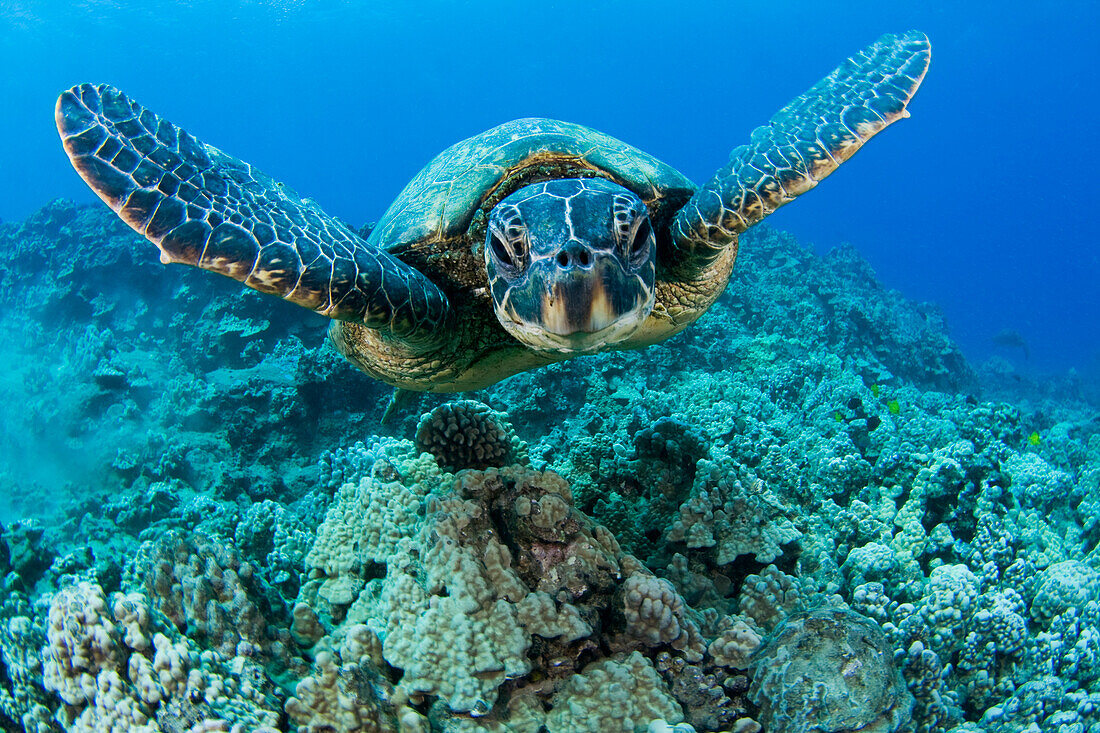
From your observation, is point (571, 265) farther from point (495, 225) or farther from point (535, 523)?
point (535, 523)

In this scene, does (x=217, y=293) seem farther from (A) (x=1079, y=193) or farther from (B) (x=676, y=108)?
(A) (x=1079, y=193)

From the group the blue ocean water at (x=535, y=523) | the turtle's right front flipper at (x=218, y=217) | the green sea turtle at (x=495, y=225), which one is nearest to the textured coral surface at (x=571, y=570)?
the blue ocean water at (x=535, y=523)

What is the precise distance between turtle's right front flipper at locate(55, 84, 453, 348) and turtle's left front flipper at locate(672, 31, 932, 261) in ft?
5.51

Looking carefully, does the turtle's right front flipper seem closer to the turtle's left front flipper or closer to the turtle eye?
the turtle eye

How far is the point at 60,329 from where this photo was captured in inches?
435

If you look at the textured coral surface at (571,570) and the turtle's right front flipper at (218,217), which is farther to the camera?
the turtle's right front flipper at (218,217)

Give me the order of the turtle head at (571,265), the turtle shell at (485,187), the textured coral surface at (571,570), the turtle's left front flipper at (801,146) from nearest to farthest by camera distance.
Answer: the textured coral surface at (571,570), the turtle head at (571,265), the turtle's left front flipper at (801,146), the turtle shell at (485,187)

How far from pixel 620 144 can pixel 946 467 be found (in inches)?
134

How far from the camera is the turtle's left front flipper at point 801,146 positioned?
9.59 feet

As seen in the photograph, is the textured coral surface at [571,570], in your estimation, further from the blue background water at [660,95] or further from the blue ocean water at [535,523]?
the blue background water at [660,95]

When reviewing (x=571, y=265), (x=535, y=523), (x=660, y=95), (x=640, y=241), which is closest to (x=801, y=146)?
(x=640, y=241)

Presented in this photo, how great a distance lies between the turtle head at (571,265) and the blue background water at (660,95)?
4973 centimetres

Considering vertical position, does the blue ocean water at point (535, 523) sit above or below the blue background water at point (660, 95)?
below

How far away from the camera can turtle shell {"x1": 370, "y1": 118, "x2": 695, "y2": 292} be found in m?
3.45
